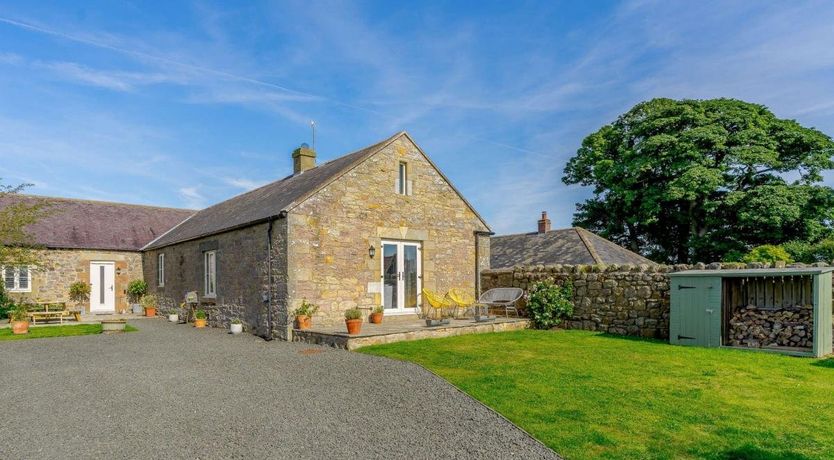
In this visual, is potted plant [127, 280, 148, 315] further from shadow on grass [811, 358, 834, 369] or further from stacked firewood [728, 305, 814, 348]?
shadow on grass [811, 358, 834, 369]

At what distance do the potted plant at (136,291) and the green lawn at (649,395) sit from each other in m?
17.3

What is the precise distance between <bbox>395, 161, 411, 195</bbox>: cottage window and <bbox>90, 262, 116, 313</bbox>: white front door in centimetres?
1623

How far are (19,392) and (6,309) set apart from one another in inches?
642

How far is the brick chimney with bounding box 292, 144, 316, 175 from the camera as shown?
19594mm

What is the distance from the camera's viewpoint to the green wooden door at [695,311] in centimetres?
1054

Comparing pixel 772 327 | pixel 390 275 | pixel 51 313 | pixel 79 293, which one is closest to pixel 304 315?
pixel 390 275

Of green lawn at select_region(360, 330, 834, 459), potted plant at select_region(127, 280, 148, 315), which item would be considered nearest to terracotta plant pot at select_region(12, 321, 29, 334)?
potted plant at select_region(127, 280, 148, 315)

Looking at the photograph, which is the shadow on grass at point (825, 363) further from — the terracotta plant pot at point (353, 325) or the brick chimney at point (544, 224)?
the brick chimney at point (544, 224)

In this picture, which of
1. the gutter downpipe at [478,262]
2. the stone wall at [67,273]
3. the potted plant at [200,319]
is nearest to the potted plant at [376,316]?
the gutter downpipe at [478,262]

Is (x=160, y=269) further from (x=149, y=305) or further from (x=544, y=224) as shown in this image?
(x=544, y=224)

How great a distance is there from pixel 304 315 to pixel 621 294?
8.16 m

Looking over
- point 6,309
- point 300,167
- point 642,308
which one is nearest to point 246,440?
point 642,308

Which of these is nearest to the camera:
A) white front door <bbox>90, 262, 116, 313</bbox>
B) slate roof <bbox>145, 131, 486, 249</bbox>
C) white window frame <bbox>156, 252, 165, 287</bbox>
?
slate roof <bbox>145, 131, 486, 249</bbox>

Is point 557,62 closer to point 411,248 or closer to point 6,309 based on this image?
point 411,248
